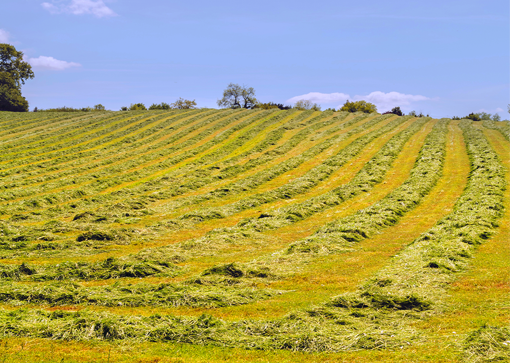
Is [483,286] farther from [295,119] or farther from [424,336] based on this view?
[295,119]

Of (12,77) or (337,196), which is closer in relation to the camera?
(337,196)

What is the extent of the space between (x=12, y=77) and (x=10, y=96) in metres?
12.6

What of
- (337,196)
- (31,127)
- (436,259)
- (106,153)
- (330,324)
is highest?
(31,127)

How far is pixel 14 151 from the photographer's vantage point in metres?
47.8

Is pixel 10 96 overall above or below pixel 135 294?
above

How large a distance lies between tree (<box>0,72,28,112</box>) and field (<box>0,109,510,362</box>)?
55.8m

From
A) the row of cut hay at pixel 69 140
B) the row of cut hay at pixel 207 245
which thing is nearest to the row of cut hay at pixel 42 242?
the row of cut hay at pixel 207 245

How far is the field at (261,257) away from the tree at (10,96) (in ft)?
183

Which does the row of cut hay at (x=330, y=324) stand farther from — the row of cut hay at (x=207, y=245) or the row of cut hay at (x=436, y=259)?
the row of cut hay at (x=207, y=245)

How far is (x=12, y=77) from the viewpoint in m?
97.4

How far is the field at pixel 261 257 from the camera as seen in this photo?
859 cm

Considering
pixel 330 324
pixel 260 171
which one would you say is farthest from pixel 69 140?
pixel 330 324

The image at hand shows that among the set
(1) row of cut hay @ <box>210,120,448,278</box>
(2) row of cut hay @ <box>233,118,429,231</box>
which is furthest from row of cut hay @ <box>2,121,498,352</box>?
(2) row of cut hay @ <box>233,118,429,231</box>

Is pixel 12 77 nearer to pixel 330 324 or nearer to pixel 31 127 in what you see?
pixel 31 127
